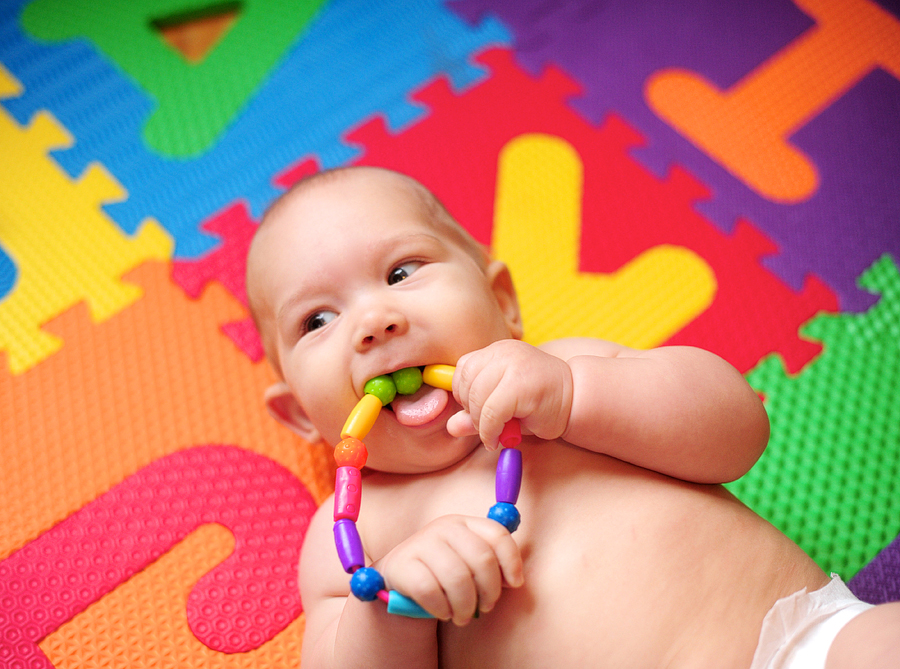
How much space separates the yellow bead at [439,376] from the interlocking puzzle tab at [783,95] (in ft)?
2.40

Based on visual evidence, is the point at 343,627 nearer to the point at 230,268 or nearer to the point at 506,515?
the point at 506,515

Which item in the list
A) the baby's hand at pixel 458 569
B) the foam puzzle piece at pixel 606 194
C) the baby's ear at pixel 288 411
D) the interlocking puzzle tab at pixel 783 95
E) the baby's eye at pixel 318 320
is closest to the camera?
the baby's hand at pixel 458 569

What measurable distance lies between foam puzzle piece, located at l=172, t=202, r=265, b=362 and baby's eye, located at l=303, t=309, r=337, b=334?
0.32 m

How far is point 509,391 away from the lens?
740 mm

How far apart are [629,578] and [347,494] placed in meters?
0.29

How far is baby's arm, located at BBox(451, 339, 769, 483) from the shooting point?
2.47 ft

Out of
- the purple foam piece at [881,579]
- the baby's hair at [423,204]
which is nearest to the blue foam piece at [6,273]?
the baby's hair at [423,204]

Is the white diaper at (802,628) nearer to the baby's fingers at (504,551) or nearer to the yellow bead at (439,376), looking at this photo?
the baby's fingers at (504,551)

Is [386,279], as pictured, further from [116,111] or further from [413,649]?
[116,111]

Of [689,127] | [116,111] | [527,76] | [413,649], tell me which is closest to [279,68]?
[116,111]

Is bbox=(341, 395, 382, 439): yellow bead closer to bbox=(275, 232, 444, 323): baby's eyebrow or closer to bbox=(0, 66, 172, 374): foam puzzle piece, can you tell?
bbox=(275, 232, 444, 323): baby's eyebrow

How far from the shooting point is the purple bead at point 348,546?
0.73 metres

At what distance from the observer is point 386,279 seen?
867mm

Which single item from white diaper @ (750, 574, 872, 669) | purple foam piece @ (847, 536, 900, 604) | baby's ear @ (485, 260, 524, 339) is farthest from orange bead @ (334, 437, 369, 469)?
purple foam piece @ (847, 536, 900, 604)
